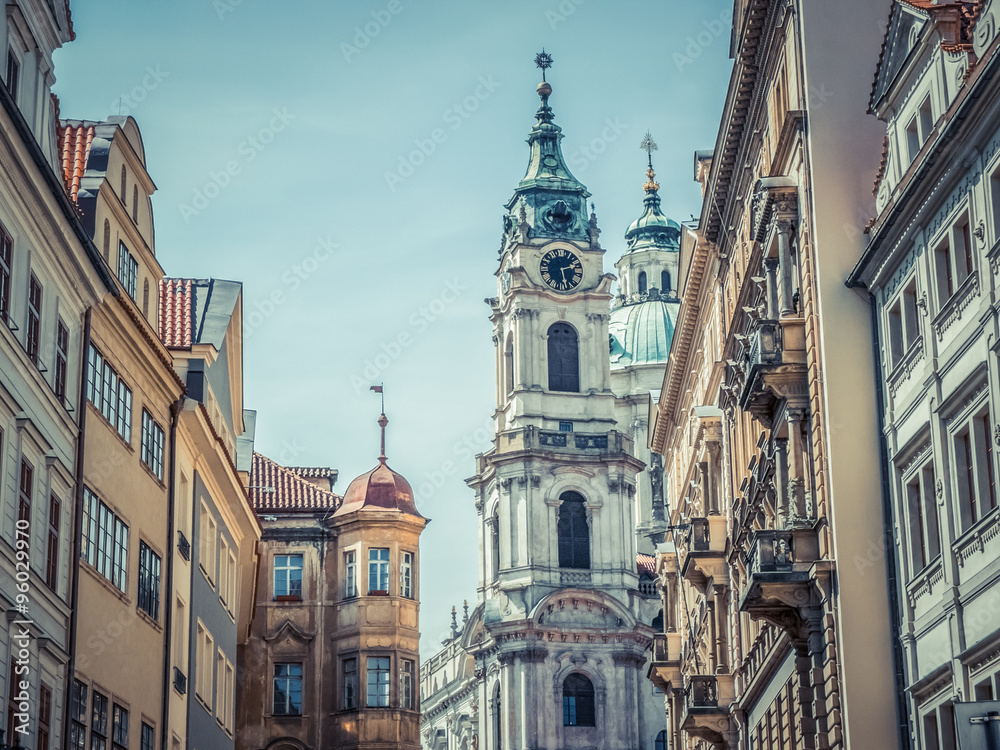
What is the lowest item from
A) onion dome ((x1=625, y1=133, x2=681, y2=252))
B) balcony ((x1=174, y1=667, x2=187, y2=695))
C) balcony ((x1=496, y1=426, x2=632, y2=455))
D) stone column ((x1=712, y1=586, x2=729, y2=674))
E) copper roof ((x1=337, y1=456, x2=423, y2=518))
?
balcony ((x1=174, y1=667, x2=187, y2=695))

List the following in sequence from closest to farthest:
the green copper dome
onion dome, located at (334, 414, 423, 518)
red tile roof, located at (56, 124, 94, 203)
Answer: red tile roof, located at (56, 124, 94, 203), onion dome, located at (334, 414, 423, 518), the green copper dome

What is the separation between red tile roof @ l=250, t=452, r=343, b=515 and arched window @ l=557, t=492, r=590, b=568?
40.0 meters

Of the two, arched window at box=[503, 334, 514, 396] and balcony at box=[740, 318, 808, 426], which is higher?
arched window at box=[503, 334, 514, 396]

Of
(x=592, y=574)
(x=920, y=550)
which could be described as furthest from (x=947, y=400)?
(x=592, y=574)

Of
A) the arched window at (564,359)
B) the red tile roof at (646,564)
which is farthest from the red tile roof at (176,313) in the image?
the red tile roof at (646,564)

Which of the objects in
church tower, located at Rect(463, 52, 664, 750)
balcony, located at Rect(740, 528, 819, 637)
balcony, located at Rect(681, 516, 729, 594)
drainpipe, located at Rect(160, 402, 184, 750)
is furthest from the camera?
church tower, located at Rect(463, 52, 664, 750)

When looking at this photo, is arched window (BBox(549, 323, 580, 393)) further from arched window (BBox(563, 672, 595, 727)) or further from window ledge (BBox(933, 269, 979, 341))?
window ledge (BBox(933, 269, 979, 341))

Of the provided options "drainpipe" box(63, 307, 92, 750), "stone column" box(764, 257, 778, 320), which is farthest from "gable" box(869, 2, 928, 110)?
"drainpipe" box(63, 307, 92, 750)

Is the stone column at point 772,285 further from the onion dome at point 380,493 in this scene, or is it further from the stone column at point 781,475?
the onion dome at point 380,493

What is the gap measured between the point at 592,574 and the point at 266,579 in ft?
143

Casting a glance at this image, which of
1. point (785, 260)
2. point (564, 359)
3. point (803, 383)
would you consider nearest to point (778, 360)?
point (803, 383)

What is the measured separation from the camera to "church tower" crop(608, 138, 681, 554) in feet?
381

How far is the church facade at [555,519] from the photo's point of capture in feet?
313

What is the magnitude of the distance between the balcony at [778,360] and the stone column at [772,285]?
55.6 inches
